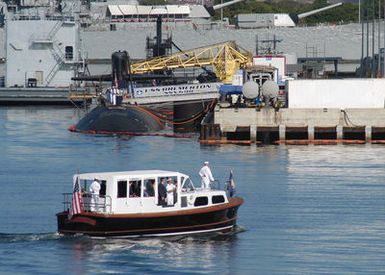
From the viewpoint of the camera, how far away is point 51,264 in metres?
35.4

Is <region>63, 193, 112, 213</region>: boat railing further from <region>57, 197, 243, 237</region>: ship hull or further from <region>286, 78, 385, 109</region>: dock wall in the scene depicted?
<region>286, 78, 385, 109</region>: dock wall

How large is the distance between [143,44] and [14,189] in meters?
85.2

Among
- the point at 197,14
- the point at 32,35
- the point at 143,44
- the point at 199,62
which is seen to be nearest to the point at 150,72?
the point at 199,62

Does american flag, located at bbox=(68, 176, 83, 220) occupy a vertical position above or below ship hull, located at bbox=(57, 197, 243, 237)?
above

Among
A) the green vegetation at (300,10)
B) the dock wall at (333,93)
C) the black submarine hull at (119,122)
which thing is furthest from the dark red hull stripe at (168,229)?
the green vegetation at (300,10)

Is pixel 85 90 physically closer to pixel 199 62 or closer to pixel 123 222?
pixel 199 62

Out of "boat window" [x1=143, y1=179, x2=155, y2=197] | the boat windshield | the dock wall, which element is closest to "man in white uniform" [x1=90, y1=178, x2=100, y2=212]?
"boat window" [x1=143, y1=179, x2=155, y2=197]

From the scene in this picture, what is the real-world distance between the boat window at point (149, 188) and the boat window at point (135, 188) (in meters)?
0.17

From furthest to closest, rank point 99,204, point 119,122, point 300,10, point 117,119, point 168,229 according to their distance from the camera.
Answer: point 300,10, point 117,119, point 119,122, point 168,229, point 99,204

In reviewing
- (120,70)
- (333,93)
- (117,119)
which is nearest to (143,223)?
(333,93)

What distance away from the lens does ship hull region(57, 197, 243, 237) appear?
37.3 metres

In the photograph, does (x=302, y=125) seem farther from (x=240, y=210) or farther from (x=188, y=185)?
(x=188, y=185)

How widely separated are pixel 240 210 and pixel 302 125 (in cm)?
2501

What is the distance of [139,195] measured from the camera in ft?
124
